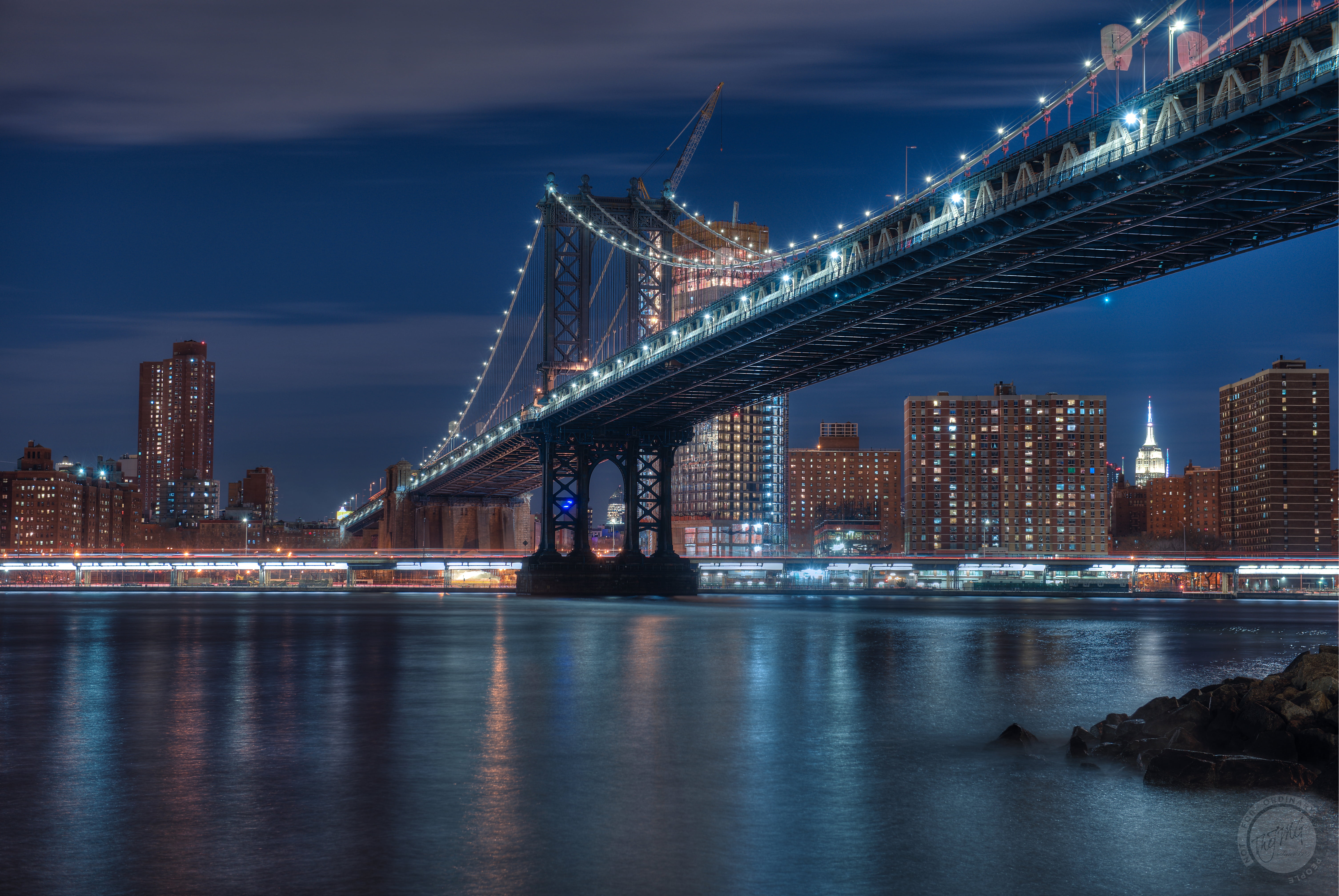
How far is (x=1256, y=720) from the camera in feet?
47.4

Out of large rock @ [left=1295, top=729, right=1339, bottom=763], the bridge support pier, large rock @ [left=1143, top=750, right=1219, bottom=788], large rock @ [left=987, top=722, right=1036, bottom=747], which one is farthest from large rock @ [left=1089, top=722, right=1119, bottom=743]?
the bridge support pier

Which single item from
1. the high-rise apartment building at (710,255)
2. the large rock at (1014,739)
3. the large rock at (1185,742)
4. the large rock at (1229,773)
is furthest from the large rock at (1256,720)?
the high-rise apartment building at (710,255)

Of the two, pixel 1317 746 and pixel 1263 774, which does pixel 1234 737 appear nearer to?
pixel 1317 746

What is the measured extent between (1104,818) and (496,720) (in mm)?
9731

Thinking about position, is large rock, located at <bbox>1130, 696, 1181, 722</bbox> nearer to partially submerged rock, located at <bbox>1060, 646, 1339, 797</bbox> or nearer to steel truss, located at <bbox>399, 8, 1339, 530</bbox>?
partially submerged rock, located at <bbox>1060, 646, 1339, 797</bbox>

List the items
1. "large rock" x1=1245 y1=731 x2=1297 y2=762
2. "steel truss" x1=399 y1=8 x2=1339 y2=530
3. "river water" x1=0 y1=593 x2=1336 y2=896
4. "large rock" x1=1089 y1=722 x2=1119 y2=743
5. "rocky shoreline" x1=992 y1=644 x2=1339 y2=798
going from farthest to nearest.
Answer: "steel truss" x1=399 y1=8 x2=1339 y2=530
"large rock" x1=1089 y1=722 x2=1119 y2=743
"large rock" x1=1245 y1=731 x2=1297 y2=762
"rocky shoreline" x1=992 y1=644 x2=1339 y2=798
"river water" x1=0 y1=593 x2=1336 y2=896

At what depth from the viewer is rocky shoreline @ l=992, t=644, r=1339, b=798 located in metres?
13.5

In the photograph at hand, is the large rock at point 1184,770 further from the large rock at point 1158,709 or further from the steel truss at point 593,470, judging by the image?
the steel truss at point 593,470

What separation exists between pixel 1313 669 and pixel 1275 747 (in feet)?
8.67

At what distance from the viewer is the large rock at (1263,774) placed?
43.8ft

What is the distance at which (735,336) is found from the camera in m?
61.6

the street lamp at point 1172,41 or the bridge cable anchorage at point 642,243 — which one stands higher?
the bridge cable anchorage at point 642,243

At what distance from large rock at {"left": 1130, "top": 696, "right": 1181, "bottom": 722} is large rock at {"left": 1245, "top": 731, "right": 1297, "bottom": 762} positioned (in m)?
1.61

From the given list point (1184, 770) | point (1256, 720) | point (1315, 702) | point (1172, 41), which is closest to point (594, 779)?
point (1184, 770)
